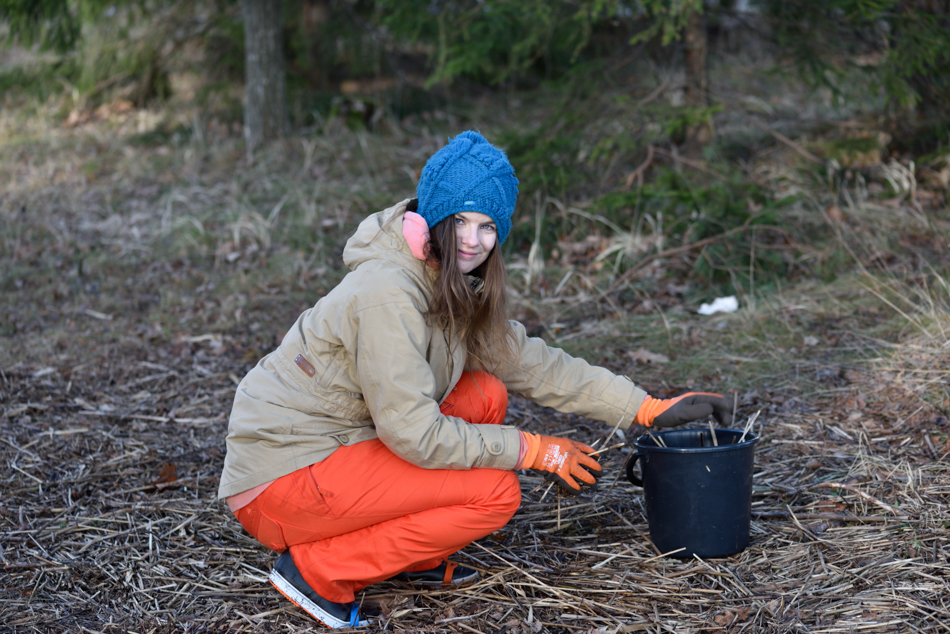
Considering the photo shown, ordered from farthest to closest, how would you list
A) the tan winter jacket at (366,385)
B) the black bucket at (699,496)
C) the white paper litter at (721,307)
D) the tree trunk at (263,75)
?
the tree trunk at (263,75) → the white paper litter at (721,307) → the black bucket at (699,496) → the tan winter jacket at (366,385)

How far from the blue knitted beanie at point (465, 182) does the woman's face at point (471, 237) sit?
0.12 feet

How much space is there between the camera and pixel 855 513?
2.77 metres

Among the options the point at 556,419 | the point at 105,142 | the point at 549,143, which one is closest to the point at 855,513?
the point at 556,419

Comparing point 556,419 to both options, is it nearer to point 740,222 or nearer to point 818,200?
point 740,222

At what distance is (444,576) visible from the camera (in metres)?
2.63

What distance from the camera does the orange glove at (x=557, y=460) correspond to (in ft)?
7.98

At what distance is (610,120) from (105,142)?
6386 millimetres

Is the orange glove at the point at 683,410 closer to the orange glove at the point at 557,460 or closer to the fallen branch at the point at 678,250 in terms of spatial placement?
the orange glove at the point at 557,460

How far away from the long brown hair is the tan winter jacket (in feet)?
0.16

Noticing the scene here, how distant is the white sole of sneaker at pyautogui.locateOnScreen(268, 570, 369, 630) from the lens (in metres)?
2.39

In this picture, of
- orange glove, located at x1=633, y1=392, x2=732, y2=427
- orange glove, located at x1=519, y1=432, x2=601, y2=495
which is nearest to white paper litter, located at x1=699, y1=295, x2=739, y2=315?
orange glove, located at x1=633, y1=392, x2=732, y2=427

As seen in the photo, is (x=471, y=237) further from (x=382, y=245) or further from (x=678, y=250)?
(x=678, y=250)

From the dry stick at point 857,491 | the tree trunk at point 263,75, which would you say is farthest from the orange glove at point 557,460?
the tree trunk at point 263,75

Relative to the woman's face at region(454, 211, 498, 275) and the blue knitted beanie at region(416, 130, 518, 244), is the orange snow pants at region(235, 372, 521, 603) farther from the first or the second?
the blue knitted beanie at region(416, 130, 518, 244)
